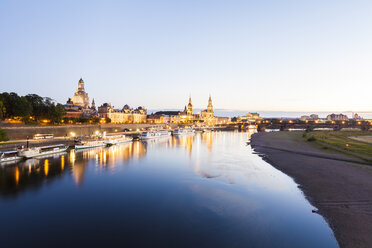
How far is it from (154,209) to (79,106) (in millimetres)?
169488

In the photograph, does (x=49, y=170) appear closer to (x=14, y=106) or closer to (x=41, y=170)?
(x=41, y=170)

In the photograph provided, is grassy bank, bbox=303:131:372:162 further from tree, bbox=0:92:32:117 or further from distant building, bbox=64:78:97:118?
distant building, bbox=64:78:97:118

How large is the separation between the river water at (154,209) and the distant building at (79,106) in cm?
13283

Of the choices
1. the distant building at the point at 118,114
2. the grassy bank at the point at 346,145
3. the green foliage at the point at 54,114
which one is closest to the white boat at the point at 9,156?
the green foliage at the point at 54,114

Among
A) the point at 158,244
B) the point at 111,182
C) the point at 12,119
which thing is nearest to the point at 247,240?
the point at 158,244

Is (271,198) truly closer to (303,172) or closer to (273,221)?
(273,221)

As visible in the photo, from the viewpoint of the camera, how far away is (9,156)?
Answer: 3897cm

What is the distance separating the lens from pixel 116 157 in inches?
1764

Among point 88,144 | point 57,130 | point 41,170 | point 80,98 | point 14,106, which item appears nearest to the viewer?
point 41,170

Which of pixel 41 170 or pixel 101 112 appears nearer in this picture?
pixel 41 170

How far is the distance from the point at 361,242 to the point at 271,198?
344 inches

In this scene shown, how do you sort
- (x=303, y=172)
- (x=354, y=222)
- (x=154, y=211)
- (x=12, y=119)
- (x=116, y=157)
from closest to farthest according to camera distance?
(x=354, y=222), (x=154, y=211), (x=303, y=172), (x=116, y=157), (x=12, y=119)

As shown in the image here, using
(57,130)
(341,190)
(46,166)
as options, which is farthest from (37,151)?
(341,190)

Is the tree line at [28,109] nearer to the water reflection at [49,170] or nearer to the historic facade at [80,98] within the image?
the water reflection at [49,170]
